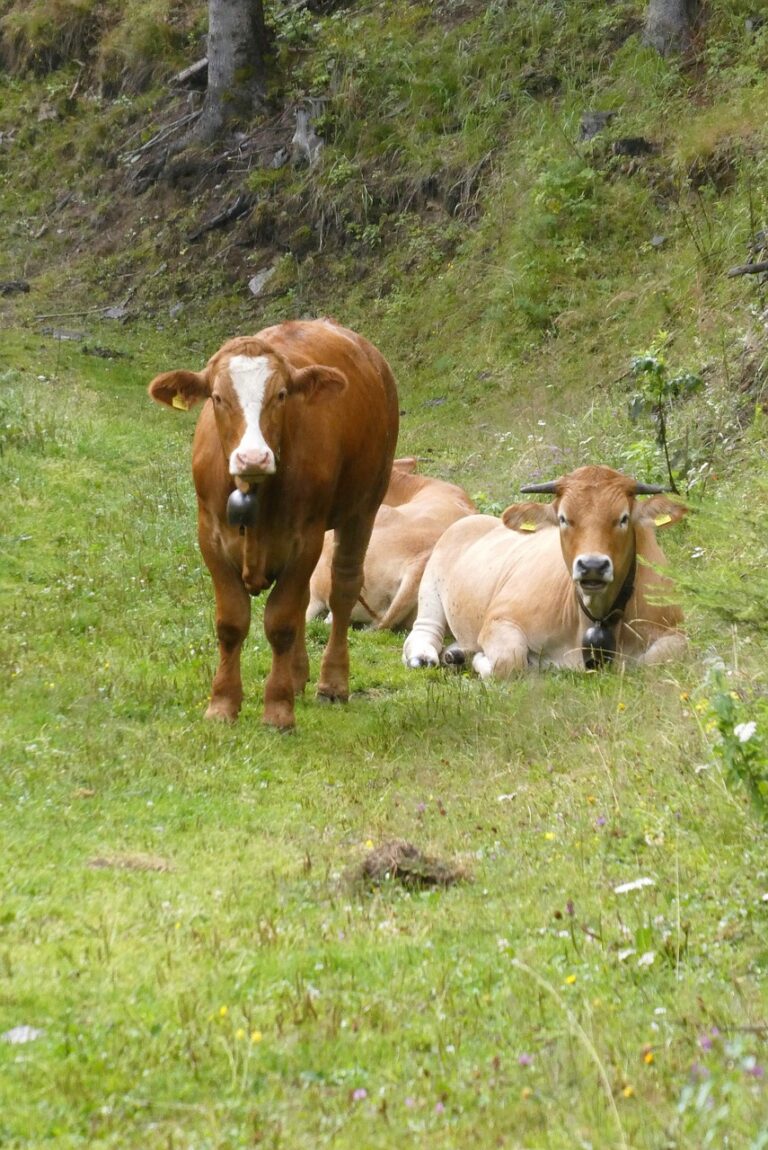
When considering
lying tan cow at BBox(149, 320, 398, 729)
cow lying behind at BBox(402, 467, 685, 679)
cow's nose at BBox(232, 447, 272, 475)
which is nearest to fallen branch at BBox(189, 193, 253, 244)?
cow lying behind at BBox(402, 467, 685, 679)

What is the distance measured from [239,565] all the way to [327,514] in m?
0.67

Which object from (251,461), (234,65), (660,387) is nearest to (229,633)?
(251,461)

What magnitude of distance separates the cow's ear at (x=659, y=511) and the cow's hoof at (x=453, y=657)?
207 cm

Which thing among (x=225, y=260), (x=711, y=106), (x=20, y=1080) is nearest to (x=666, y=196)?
(x=711, y=106)

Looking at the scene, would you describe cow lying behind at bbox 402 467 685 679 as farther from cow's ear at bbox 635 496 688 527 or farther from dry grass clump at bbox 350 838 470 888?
dry grass clump at bbox 350 838 470 888

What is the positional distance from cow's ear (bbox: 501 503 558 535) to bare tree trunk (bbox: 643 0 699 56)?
13.7 metres

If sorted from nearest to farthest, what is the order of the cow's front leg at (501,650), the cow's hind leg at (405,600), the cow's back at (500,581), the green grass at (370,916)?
the green grass at (370,916), the cow's front leg at (501,650), the cow's back at (500,581), the cow's hind leg at (405,600)

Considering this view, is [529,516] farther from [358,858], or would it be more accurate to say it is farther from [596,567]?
[358,858]

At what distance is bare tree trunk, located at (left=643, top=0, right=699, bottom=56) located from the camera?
22.0 meters

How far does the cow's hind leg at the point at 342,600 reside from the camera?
31.8 feet

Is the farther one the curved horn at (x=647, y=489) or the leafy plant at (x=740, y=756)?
the curved horn at (x=647, y=489)

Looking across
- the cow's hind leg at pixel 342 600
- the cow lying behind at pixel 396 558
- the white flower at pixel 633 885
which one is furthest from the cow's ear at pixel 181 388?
the white flower at pixel 633 885

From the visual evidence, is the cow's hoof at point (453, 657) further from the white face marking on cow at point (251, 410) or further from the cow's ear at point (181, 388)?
the white face marking on cow at point (251, 410)

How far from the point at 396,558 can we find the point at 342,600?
10.3 ft
